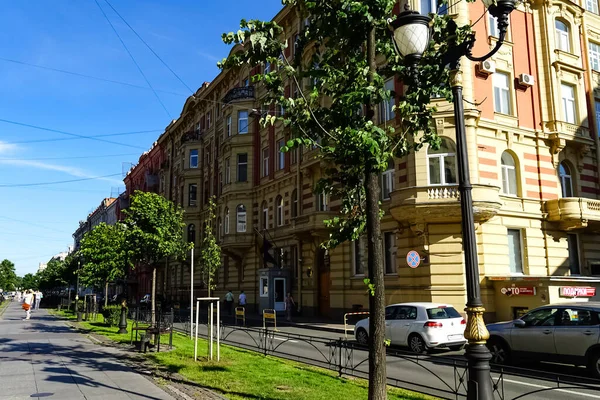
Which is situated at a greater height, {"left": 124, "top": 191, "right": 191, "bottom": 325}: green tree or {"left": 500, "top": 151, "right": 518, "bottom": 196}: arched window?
{"left": 500, "top": 151, "right": 518, "bottom": 196}: arched window

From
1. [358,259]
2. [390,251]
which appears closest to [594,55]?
[390,251]

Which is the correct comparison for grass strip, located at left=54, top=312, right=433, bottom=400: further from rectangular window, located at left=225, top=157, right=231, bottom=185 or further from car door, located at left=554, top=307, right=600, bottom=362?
rectangular window, located at left=225, top=157, right=231, bottom=185

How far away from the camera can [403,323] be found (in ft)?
51.1

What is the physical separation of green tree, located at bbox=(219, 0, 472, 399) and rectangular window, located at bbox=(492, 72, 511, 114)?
16265 mm

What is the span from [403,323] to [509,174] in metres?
11.4

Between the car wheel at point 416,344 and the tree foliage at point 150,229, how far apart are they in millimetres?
8984

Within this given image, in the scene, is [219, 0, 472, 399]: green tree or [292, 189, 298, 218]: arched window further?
[292, 189, 298, 218]: arched window

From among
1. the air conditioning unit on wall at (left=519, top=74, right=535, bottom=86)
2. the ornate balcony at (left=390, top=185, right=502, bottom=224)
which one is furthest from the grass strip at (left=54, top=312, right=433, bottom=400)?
the air conditioning unit on wall at (left=519, top=74, right=535, bottom=86)

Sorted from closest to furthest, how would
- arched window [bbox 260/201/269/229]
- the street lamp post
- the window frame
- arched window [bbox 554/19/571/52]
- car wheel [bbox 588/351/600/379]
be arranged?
1. the street lamp post
2. car wheel [bbox 588/351/600/379]
3. arched window [bbox 554/19/571/52]
4. arched window [bbox 260/201/269/229]
5. the window frame

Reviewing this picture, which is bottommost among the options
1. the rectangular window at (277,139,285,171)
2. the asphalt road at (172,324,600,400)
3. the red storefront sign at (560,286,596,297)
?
the asphalt road at (172,324,600,400)

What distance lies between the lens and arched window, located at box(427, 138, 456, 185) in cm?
2167

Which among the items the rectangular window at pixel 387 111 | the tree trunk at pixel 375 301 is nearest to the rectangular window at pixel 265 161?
the rectangular window at pixel 387 111

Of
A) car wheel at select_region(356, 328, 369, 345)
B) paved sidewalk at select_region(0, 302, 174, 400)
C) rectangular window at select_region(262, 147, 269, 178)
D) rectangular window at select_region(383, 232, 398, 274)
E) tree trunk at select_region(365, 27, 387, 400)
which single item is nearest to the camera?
tree trunk at select_region(365, 27, 387, 400)

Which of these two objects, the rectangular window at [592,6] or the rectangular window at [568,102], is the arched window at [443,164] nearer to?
the rectangular window at [568,102]
